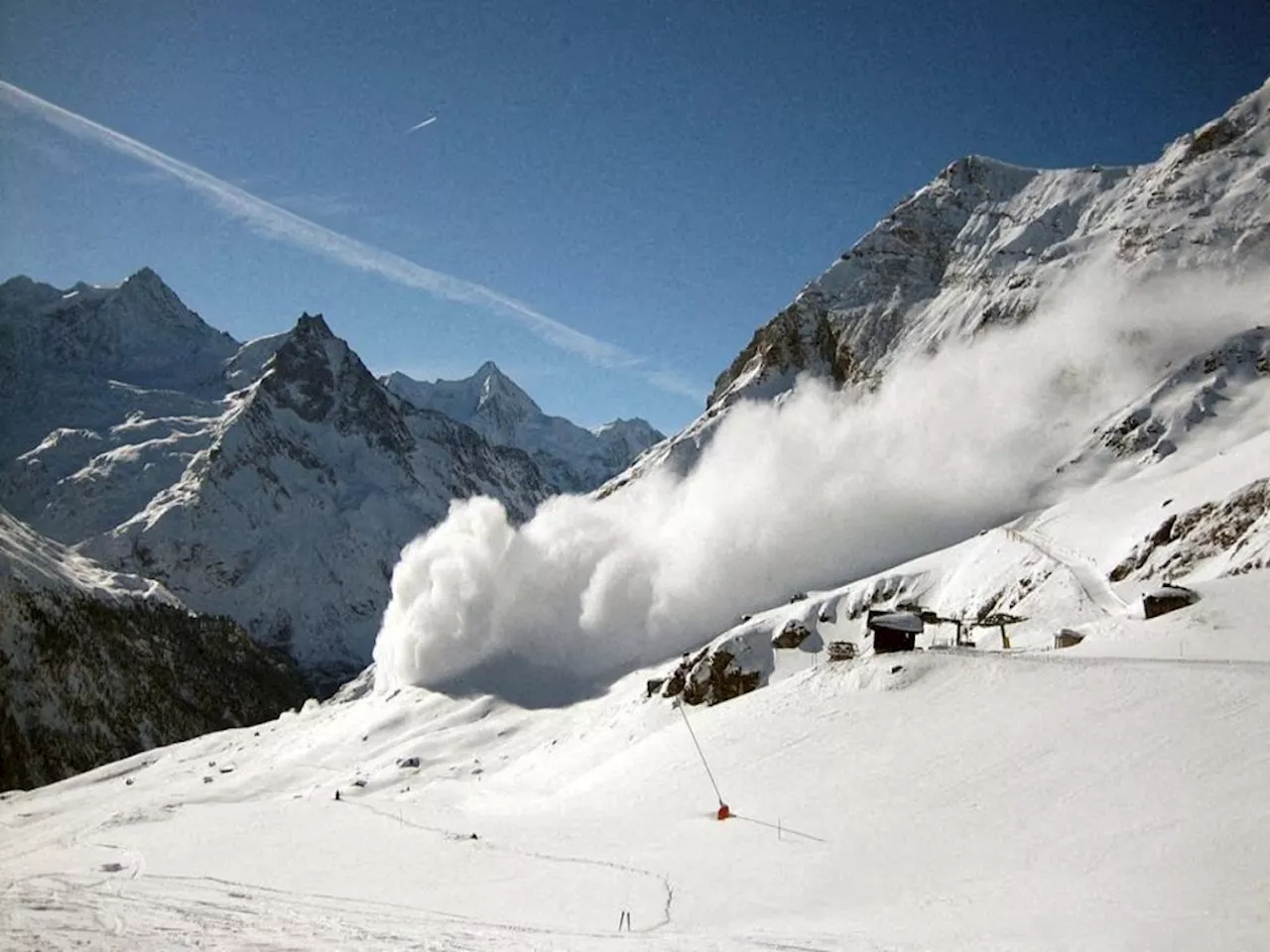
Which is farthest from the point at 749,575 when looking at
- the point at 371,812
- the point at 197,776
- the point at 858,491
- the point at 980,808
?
the point at 980,808

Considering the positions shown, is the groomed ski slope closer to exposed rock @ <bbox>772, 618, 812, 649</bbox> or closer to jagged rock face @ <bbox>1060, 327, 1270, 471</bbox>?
exposed rock @ <bbox>772, 618, 812, 649</bbox>

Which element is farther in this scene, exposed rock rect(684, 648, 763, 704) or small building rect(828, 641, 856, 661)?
exposed rock rect(684, 648, 763, 704)

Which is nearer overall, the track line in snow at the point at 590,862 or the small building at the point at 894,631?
the track line in snow at the point at 590,862

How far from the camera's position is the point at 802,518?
138 meters

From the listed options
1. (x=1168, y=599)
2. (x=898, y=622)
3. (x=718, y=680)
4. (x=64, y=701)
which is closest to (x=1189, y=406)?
(x=718, y=680)

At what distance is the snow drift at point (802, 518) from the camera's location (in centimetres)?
12369

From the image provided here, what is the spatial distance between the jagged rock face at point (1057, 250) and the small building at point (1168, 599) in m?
119

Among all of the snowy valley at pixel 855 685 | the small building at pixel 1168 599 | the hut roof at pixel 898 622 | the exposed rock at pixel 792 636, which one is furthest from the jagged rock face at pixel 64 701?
the small building at pixel 1168 599

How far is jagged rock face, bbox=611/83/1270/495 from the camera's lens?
14762cm

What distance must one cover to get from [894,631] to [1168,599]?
593 inches

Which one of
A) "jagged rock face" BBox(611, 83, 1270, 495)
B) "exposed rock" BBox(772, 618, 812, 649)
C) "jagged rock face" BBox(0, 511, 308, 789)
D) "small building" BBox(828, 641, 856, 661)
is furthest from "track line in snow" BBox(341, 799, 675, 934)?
"jagged rock face" BBox(0, 511, 308, 789)

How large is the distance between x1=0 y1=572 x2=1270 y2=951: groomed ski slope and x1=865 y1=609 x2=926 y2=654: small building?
5.36 meters

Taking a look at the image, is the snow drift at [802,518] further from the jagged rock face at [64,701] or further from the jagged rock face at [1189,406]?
the jagged rock face at [64,701]

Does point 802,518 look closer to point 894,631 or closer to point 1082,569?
point 1082,569
